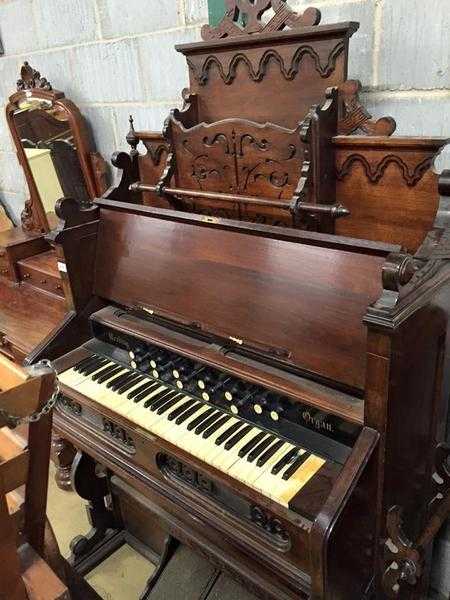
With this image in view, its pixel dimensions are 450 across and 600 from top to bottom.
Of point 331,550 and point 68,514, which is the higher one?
point 331,550

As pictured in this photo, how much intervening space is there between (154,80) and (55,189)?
891 mm

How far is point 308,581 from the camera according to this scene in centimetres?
112

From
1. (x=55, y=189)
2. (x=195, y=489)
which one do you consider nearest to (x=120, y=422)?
(x=195, y=489)

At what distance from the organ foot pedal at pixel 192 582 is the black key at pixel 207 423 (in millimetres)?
568

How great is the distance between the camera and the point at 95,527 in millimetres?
2129

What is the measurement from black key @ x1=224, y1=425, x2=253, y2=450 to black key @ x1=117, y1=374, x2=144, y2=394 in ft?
1.36

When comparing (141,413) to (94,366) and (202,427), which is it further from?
(94,366)

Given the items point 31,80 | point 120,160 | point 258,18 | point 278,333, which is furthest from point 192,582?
point 31,80

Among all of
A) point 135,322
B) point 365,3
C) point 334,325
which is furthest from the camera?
point 135,322

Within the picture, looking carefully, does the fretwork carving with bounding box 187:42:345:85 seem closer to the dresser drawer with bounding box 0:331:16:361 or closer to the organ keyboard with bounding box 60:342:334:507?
the organ keyboard with bounding box 60:342:334:507

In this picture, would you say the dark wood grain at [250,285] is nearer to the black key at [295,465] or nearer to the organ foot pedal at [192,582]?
the black key at [295,465]

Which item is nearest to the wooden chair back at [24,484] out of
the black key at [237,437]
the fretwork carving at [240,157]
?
the black key at [237,437]

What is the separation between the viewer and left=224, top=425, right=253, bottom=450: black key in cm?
128

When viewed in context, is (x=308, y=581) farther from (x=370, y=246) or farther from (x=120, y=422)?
(x=370, y=246)
